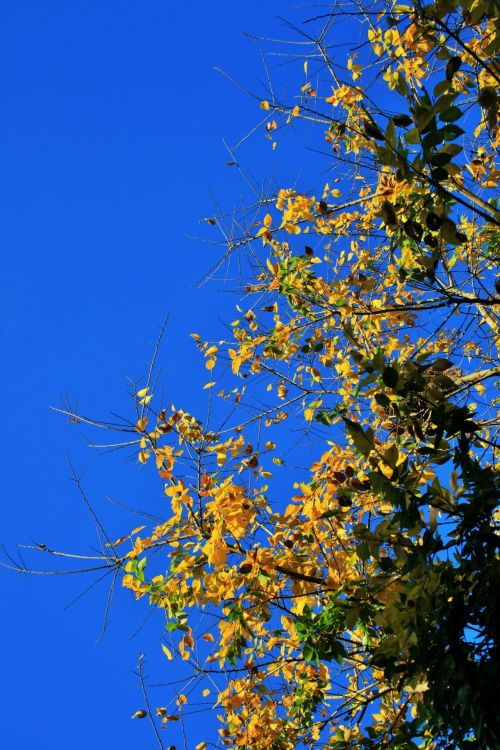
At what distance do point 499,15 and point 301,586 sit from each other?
Result: 2.22 meters

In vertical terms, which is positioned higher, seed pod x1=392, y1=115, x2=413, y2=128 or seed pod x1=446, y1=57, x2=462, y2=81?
seed pod x1=446, y1=57, x2=462, y2=81

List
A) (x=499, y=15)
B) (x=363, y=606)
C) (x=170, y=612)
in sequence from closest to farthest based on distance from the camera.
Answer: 1. (x=499, y=15)
2. (x=363, y=606)
3. (x=170, y=612)

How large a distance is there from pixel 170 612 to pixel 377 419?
1.76 m

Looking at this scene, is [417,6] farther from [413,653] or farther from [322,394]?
[322,394]

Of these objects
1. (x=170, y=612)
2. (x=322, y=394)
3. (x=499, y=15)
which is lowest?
(x=170, y=612)

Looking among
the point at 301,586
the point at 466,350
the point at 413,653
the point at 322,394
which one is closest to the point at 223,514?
the point at 301,586

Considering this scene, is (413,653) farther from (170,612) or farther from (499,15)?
(499,15)

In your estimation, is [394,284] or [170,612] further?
[394,284]

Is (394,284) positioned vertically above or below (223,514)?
above

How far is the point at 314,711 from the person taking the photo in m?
3.06

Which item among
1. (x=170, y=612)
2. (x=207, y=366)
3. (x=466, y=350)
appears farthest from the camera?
(x=466, y=350)

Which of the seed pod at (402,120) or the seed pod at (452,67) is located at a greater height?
the seed pod at (452,67)

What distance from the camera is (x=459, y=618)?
177cm

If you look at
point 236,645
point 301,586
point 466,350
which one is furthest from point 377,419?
Result: point 236,645
